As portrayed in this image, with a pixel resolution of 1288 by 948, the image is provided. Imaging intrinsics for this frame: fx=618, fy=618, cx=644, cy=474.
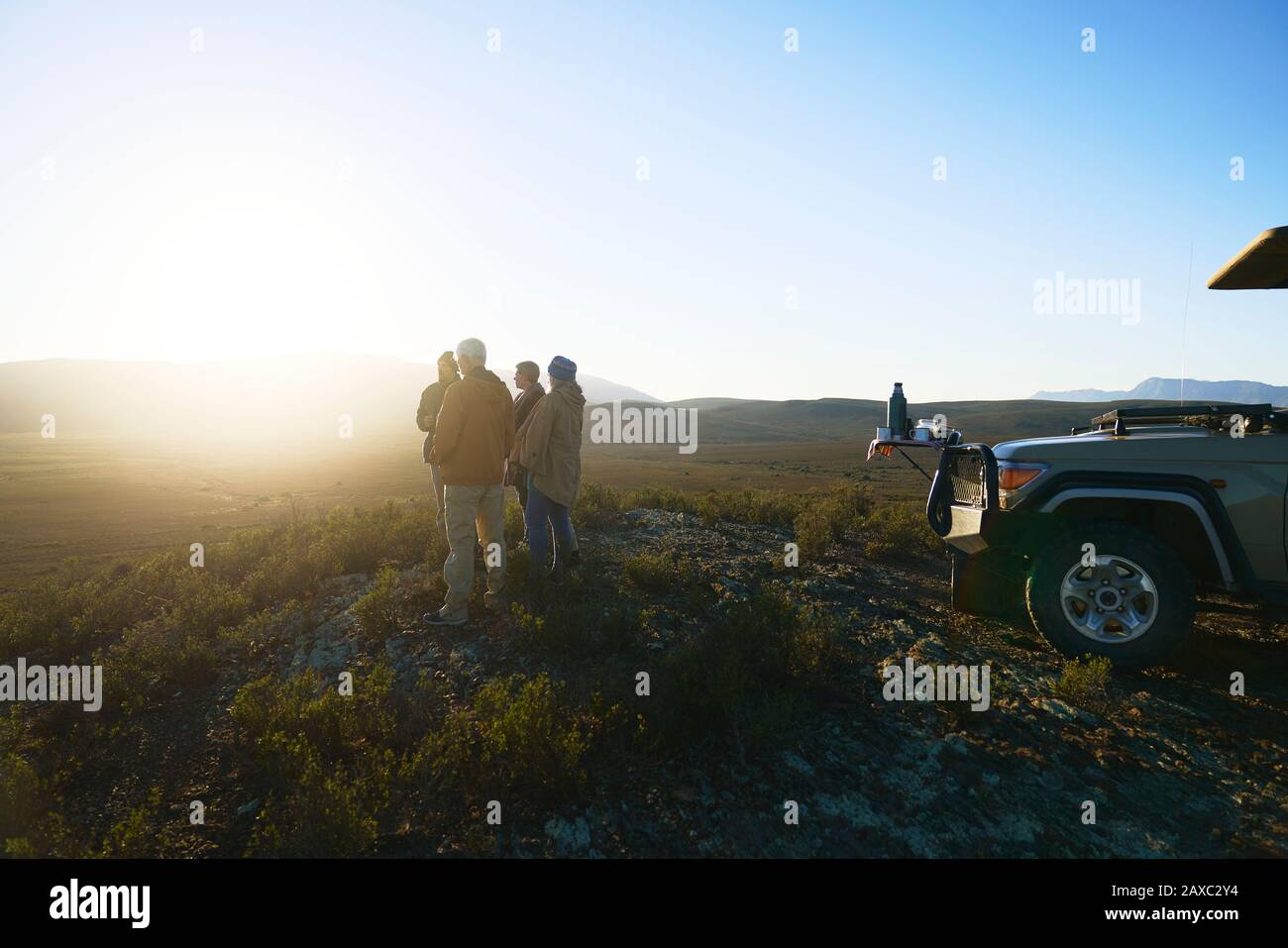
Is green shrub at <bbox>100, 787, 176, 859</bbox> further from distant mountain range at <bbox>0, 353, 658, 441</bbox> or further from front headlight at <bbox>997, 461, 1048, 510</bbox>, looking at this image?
distant mountain range at <bbox>0, 353, 658, 441</bbox>

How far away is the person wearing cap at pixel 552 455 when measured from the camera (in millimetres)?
5789

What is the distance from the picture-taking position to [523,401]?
20.9 feet

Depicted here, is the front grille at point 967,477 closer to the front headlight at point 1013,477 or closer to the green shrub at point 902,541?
the front headlight at point 1013,477

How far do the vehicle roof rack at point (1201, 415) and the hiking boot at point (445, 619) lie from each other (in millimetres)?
5569

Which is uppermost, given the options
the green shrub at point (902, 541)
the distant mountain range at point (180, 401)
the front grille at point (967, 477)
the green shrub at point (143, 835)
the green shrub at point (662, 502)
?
the distant mountain range at point (180, 401)

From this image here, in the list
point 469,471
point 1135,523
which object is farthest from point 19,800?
point 1135,523

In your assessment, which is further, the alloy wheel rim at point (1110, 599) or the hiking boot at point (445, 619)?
the hiking boot at point (445, 619)

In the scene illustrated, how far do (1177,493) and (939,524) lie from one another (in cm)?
171

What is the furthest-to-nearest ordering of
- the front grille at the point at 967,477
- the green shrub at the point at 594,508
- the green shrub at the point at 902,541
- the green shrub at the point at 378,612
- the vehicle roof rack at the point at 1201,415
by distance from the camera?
the green shrub at the point at 594,508
the green shrub at the point at 902,541
the green shrub at the point at 378,612
the front grille at the point at 967,477
the vehicle roof rack at the point at 1201,415

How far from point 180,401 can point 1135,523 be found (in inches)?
6262

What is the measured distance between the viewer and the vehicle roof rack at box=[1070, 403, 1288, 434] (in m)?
4.35

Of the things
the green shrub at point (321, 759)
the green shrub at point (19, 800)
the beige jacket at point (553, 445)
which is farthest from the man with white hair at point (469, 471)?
the green shrub at point (19, 800)

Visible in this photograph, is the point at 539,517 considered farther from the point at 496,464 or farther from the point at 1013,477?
the point at 1013,477
